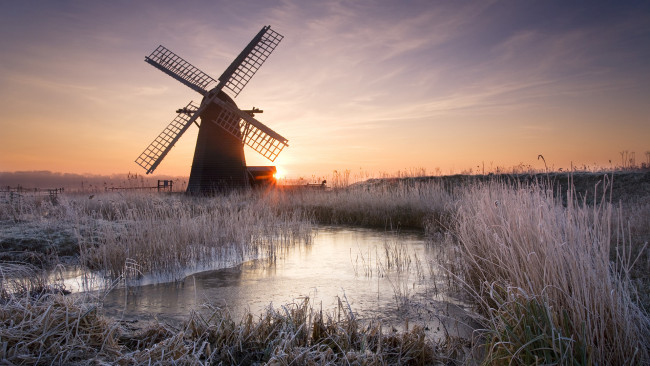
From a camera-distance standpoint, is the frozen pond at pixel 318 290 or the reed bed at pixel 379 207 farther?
the reed bed at pixel 379 207

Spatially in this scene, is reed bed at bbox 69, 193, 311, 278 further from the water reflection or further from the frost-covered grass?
the water reflection

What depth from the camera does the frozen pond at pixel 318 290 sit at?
189 inches

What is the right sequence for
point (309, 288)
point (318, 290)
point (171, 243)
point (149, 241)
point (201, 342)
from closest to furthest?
point (201, 342) → point (318, 290) → point (309, 288) → point (149, 241) → point (171, 243)

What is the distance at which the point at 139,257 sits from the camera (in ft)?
22.6

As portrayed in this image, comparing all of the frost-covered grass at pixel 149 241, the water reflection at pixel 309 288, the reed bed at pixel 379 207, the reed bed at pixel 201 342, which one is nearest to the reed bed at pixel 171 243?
the frost-covered grass at pixel 149 241

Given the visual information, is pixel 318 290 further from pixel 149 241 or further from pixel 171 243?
pixel 149 241

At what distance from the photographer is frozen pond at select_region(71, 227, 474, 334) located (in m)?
4.80

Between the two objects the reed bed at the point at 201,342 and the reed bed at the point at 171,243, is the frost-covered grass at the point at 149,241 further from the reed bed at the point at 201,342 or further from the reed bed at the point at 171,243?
the reed bed at the point at 201,342

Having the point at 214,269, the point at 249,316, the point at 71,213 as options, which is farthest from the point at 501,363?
the point at 71,213

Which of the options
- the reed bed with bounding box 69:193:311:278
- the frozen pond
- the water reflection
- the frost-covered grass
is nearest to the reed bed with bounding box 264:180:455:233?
the reed bed with bounding box 69:193:311:278

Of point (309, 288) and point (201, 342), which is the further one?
point (309, 288)

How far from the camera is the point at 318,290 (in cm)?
582

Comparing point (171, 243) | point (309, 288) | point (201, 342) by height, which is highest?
point (171, 243)

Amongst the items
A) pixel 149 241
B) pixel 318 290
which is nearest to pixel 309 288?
pixel 318 290
